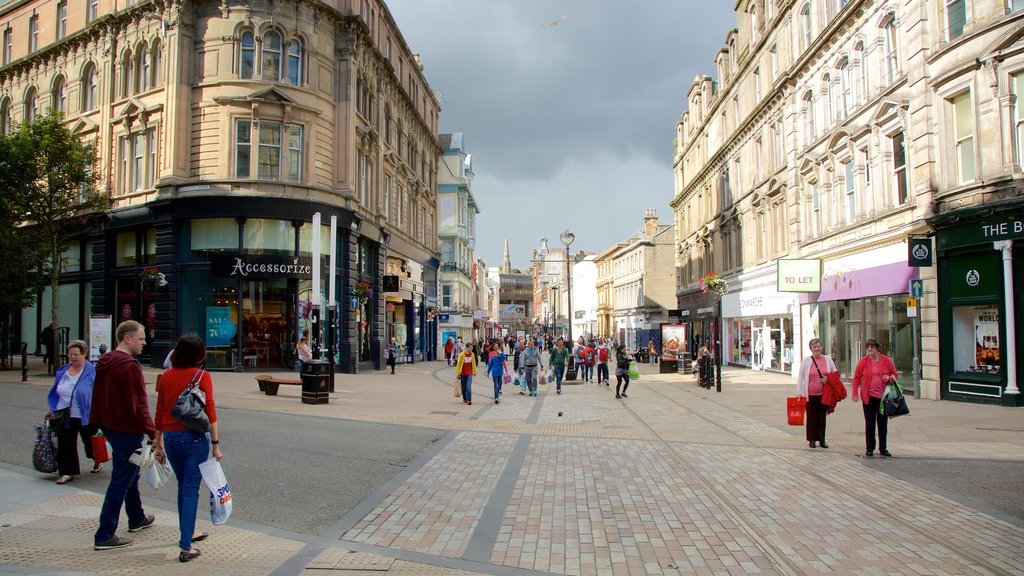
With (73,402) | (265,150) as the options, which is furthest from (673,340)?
(73,402)

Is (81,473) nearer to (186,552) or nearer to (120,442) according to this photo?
(120,442)

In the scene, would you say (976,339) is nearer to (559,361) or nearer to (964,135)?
(964,135)

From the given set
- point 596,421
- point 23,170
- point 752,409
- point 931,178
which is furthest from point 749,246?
point 23,170

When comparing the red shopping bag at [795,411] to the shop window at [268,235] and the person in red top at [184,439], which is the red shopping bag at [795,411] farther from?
the shop window at [268,235]

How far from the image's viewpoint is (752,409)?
16844mm

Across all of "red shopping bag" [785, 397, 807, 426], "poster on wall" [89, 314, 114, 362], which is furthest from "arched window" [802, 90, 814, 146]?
"poster on wall" [89, 314, 114, 362]

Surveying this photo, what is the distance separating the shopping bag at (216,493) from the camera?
5191 millimetres

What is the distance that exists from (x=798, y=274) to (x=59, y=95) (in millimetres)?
33185

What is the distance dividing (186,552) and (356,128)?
26.1 metres

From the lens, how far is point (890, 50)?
20.6 metres

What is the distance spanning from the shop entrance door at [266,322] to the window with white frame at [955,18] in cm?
2254

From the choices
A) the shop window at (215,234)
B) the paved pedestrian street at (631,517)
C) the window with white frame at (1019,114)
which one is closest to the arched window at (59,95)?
the shop window at (215,234)

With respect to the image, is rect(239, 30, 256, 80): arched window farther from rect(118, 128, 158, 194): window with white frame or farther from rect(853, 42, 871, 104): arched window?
rect(853, 42, 871, 104): arched window

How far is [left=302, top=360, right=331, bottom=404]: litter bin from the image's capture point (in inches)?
646
